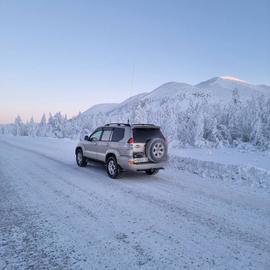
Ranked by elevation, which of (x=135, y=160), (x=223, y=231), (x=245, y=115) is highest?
(x=245, y=115)

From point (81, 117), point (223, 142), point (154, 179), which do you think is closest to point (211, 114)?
point (223, 142)

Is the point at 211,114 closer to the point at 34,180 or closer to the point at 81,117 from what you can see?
the point at 34,180

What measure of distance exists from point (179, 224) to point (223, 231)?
85 cm

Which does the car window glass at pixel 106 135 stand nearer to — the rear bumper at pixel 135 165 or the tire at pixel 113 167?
the tire at pixel 113 167

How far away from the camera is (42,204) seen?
5.87 metres

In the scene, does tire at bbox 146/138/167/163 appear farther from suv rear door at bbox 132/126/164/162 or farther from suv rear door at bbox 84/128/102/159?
suv rear door at bbox 84/128/102/159

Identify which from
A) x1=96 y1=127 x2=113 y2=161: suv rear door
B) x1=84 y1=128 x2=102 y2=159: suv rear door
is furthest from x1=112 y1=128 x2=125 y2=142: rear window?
x1=84 y1=128 x2=102 y2=159: suv rear door

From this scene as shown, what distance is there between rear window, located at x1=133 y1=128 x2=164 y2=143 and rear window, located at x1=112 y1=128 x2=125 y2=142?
544mm

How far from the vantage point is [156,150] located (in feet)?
28.1

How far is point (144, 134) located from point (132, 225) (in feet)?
14.8

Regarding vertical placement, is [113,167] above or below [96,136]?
below

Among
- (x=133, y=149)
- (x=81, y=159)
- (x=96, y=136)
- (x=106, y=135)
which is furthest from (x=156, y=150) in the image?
(x=81, y=159)

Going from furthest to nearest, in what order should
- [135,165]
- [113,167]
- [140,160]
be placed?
[113,167], [140,160], [135,165]

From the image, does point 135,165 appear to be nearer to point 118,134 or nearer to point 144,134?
point 144,134
